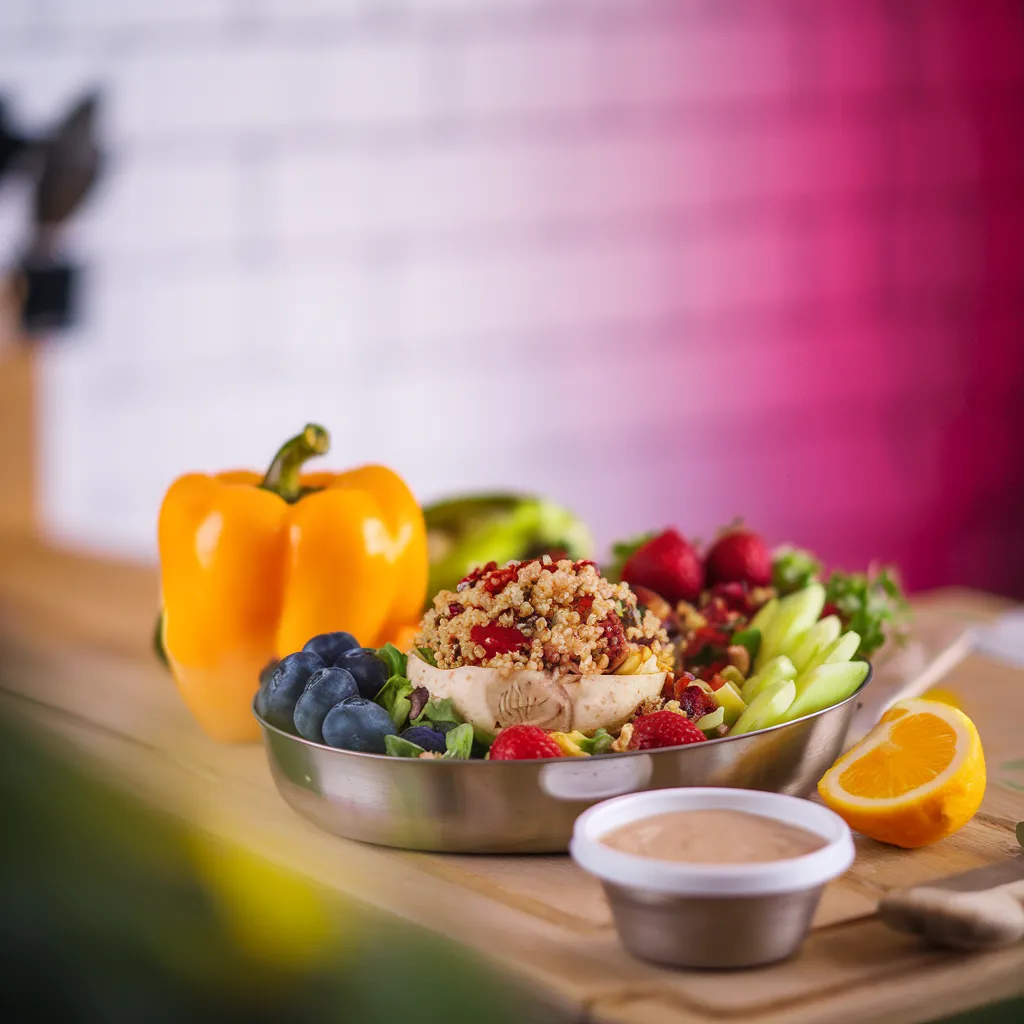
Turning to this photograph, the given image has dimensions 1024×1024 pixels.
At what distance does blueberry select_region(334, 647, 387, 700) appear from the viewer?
44.4 inches

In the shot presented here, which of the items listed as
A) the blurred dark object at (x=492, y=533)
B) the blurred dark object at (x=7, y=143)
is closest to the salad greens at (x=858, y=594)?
the blurred dark object at (x=492, y=533)

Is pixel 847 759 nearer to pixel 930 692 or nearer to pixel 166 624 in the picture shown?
pixel 930 692

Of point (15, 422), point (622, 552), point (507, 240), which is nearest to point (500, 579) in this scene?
point (622, 552)

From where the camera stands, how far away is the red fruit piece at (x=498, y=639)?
1076mm

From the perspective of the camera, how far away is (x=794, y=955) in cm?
86

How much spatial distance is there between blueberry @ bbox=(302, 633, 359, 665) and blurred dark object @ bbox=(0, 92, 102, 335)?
1.88 meters

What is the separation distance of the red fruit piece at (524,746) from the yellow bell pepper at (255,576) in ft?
1.27

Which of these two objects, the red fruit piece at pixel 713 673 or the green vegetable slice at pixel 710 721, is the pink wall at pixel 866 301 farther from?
the green vegetable slice at pixel 710 721

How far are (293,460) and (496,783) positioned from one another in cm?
51

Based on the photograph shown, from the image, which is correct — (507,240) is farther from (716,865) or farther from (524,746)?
(716,865)

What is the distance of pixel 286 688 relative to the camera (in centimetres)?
112

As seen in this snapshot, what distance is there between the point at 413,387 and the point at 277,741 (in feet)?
7.63

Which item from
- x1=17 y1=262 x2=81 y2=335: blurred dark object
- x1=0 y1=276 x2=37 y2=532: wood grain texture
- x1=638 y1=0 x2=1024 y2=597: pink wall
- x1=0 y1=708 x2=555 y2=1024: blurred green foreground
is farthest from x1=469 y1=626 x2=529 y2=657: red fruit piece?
x1=638 y1=0 x2=1024 y2=597: pink wall

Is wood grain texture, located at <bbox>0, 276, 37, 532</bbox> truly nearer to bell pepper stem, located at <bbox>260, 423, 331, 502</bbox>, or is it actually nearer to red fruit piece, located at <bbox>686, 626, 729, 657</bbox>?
bell pepper stem, located at <bbox>260, 423, 331, 502</bbox>
